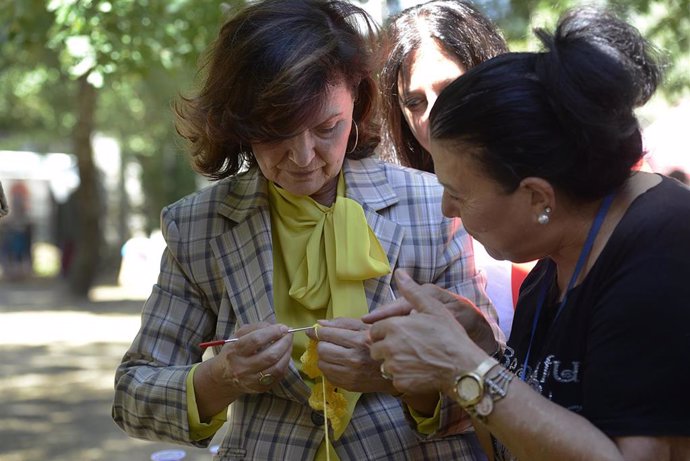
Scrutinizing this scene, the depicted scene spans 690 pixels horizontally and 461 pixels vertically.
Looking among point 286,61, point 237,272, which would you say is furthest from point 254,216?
point 286,61

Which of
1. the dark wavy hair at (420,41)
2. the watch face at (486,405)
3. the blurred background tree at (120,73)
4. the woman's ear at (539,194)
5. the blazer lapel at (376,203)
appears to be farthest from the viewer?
the blurred background tree at (120,73)

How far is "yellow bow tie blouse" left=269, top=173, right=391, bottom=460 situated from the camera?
276 cm

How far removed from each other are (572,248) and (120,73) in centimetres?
633

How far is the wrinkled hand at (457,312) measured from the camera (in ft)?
8.30

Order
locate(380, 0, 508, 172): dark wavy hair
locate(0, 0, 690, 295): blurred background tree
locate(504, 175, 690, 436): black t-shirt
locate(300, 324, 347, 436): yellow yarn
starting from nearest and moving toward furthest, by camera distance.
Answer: locate(504, 175, 690, 436): black t-shirt < locate(300, 324, 347, 436): yellow yarn < locate(380, 0, 508, 172): dark wavy hair < locate(0, 0, 690, 295): blurred background tree

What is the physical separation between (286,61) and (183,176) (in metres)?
28.0

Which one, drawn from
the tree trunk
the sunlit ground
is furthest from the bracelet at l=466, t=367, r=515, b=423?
the tree trunk

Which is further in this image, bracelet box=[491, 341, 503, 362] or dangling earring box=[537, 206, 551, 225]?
bracelet box=[491, 341, 503, 362]

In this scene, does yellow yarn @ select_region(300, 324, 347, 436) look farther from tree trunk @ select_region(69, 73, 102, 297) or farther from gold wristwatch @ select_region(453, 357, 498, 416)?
tree trunk @ select_region(69, 73, 102, 297)

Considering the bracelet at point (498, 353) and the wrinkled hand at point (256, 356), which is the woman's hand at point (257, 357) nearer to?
the wrinkled hand at point (256, 356)

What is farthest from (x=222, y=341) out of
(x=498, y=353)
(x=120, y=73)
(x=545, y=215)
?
(x=120, y=73)

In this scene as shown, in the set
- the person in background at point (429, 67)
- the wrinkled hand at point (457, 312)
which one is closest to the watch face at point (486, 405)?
the wrinkled hand at point (457, 312)

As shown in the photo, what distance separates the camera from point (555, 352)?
2316mm

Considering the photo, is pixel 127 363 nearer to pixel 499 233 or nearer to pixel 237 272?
pixel 237 272
